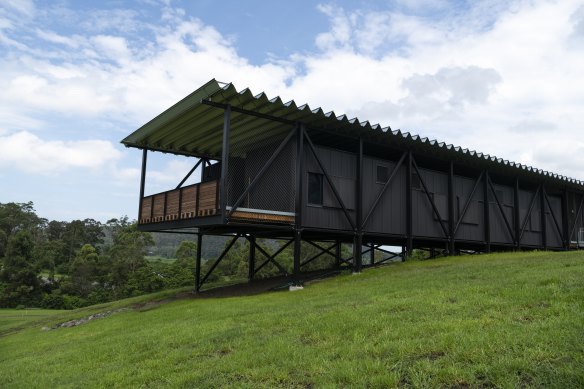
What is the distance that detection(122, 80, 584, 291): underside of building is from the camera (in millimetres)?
14992

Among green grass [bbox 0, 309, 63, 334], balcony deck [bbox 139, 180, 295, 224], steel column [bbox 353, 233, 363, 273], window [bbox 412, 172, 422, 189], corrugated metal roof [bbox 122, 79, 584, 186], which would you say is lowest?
green grass [bbox 0, 309, 63, 334]

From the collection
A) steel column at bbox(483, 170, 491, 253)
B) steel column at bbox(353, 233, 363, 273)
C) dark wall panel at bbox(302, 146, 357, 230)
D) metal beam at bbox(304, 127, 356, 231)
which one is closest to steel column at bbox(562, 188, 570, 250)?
steel column at bbox(483, 170, 491, 253)

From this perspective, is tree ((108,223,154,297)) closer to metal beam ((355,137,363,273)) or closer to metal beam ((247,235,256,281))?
metal beam ((247,235,256,281))

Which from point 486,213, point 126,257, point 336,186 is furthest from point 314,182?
point 126,257

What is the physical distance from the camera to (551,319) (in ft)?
20.0

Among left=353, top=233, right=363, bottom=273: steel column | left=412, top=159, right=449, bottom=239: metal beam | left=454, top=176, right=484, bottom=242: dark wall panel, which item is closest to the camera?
left=353, top=233, right=363, bottom=273: steel column

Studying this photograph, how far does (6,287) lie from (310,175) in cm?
3981

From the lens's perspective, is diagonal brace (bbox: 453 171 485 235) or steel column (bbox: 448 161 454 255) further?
diagonal brace (bbox: 453 171 485 235)

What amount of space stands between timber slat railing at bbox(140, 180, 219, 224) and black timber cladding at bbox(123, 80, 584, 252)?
2.43 m

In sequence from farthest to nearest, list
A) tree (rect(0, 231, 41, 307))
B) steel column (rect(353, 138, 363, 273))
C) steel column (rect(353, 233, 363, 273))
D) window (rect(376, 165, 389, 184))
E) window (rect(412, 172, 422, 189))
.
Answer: tree (rect(0, 231, 41, 307))
window (rect(412, 172, 422, 189))
window (rect(376, 165, 389, 184))
steel column (rect(353, 138, 363, 273))
steel column (rect(353, 233, 363, 273))

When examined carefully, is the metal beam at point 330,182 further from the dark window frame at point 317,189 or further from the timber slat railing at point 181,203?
the timber slat railing at point 181,203

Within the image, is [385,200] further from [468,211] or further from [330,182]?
[468,211]

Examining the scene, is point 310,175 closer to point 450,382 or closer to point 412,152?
point 412,152

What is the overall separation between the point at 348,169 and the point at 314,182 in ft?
5.54
